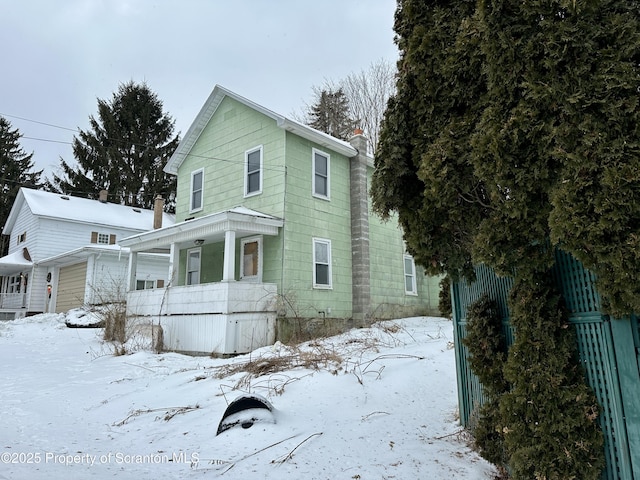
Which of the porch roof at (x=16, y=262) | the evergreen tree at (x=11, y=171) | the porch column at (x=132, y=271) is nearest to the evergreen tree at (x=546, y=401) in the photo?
the porch column at (x=132, y=271)

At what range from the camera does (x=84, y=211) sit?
2394 centimetres

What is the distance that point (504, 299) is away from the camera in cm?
355

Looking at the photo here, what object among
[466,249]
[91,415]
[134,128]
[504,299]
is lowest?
[91,415]

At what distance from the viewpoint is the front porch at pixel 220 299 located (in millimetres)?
10016

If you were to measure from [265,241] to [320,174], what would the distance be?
2.84m

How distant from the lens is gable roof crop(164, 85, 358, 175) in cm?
1227

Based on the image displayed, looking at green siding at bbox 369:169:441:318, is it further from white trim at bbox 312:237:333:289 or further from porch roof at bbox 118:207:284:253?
porch roof at bbox 118:207:284:253

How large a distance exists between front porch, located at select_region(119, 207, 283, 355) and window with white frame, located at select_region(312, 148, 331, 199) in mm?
2100

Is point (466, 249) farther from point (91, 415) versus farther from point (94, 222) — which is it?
point (94, 222)

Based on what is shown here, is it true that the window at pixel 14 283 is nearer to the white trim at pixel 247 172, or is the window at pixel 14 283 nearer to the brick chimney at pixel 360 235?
the white trim at pixel 247 172

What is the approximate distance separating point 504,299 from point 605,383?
1082 millimetres

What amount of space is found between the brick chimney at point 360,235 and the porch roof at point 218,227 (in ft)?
10.2

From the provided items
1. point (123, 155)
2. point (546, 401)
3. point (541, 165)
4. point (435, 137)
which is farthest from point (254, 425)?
point (123, 155)

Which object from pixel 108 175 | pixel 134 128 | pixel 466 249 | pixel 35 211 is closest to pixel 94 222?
pixel 35 211
